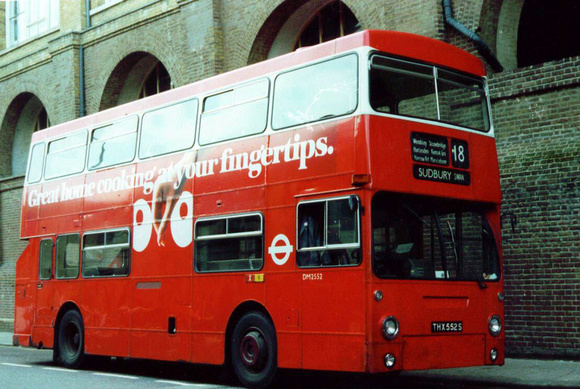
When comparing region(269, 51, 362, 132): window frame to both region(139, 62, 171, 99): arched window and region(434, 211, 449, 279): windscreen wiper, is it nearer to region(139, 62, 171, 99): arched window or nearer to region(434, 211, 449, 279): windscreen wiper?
region(434, 211, 449, 279): windscreen wiper

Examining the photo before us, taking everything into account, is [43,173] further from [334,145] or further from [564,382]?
[564,382]

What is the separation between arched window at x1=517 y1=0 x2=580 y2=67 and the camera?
51.6ft

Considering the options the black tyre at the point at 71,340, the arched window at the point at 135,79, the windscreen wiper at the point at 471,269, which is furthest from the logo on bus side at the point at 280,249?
the arched window at the point at 135,79

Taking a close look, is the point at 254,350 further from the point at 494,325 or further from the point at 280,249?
the point at 494,325

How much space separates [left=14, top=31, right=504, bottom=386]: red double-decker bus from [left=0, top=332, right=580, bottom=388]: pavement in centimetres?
67

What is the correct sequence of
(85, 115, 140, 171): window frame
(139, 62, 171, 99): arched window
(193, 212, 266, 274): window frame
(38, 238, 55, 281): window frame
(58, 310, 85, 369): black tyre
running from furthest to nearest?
(139, 62, 171, 99): arched window, (38, 238, 55, 281): window frame, (58, 310, 85, 369): black tyre, (85, 115, 140, 171): window frame, (193, 212, 266, 274): window frame

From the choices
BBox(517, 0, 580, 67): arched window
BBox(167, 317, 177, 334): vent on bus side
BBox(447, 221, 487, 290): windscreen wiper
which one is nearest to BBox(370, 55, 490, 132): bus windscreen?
BBox(447, 221, 487, 290): windscreen wiper

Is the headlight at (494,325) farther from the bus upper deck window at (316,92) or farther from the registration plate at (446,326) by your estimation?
the bus upper deck window at (316,92)

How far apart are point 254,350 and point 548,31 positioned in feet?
28.8

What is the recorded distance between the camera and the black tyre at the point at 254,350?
34.9 feet

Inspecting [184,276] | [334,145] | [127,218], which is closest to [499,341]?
[334,145]

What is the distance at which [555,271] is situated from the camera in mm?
13180

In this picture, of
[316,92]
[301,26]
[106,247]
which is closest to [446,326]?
[316,92]

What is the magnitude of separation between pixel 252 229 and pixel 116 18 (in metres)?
Result: 13.7
